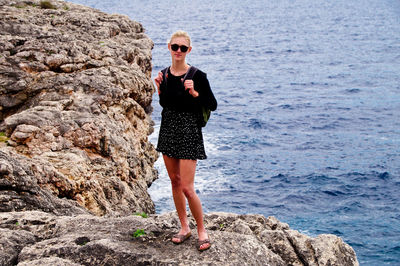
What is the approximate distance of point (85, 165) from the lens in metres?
13.5

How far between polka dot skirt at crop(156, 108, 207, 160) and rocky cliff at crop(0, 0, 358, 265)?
1553 millimetres


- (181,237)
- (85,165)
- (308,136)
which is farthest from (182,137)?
(308,136)

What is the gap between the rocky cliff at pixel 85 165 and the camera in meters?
7.90

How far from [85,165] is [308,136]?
27.5 meters

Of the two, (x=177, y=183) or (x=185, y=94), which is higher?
(x=185, y=94)

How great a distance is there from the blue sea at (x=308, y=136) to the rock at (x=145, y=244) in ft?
45.0

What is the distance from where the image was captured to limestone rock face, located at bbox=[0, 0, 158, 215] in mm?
11680

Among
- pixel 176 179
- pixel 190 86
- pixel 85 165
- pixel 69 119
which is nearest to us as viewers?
pixel 190 86

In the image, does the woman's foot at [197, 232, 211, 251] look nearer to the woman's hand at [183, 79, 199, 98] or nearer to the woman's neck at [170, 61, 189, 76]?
the woman's hand at [183, 79, 199, 98]

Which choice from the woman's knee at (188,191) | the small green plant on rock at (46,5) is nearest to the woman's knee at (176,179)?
the woman's knee at (188,191)

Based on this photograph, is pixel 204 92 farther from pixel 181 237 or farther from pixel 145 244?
pixel 145 244

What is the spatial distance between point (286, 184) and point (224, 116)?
14.9 m

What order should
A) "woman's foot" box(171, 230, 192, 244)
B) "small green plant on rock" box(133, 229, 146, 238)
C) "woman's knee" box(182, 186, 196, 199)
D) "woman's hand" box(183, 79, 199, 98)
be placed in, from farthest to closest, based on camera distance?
"small green plant on rock" box(133, 229, 146, 238) → "woman's foot" box(171, 230, 192, 244) → "woman's knee" box(182, 186, 196, 199) → "woman's hand" box(183, 79, 199, 98)

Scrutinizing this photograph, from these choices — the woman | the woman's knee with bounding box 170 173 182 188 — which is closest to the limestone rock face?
the woman's knee with bounding box 170 173 182 188
